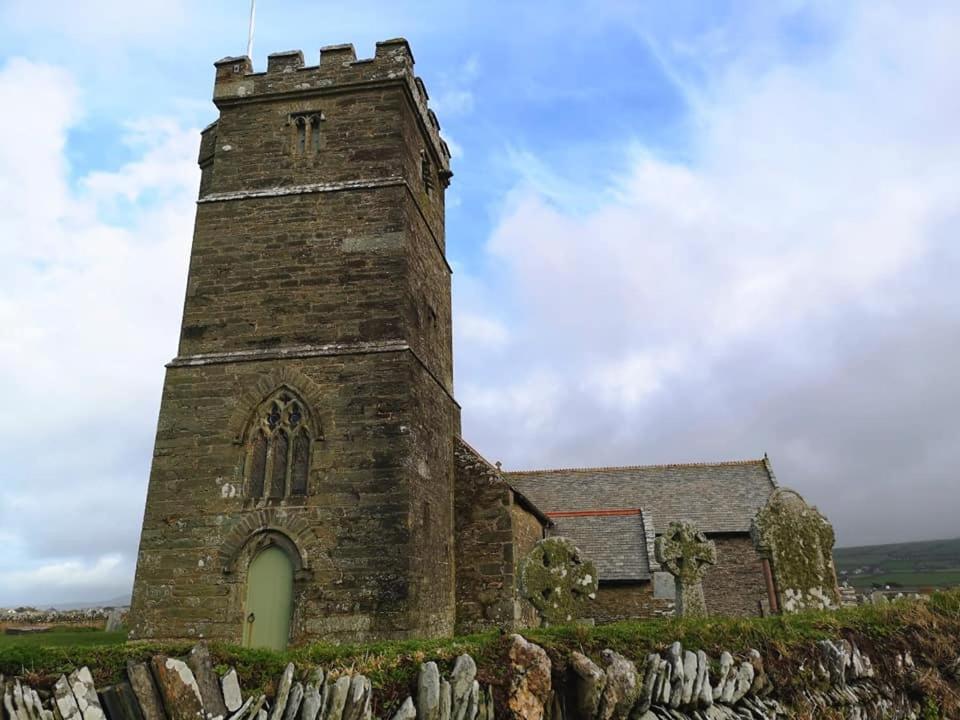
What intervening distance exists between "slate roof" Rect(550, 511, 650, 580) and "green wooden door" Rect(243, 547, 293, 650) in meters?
12.2

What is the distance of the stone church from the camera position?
1056 centimetres

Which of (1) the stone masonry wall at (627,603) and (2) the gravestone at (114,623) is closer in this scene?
(2) the gravestone at (114,623)

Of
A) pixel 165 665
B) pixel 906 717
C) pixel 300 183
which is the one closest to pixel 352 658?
pixel 165 665

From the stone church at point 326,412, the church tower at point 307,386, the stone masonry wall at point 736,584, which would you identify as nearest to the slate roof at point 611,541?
the stone masonry wall at point 736,584

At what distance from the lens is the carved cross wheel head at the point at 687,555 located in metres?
9.37

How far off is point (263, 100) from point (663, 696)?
13.5 metres

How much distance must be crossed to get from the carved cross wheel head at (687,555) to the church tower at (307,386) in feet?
13.1

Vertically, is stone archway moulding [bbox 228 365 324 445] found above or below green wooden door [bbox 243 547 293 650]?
above

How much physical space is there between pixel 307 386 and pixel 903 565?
121 metres

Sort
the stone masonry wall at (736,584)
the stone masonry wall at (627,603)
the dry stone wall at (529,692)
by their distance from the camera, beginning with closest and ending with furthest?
the dry stone wall at (529,692) → the stone masonry wall at (627,603) → the stone masonry wall at (736,584)

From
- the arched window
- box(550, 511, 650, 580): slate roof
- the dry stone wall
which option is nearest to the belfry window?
the arched window

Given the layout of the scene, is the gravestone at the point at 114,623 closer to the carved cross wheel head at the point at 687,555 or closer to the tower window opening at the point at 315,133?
the tower window opening at the point at 315,133

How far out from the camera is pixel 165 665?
14.0ft

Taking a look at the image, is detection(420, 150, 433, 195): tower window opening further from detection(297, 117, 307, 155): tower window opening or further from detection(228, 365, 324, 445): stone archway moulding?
detection(228, 365, 324, 445): stone archway moulding
